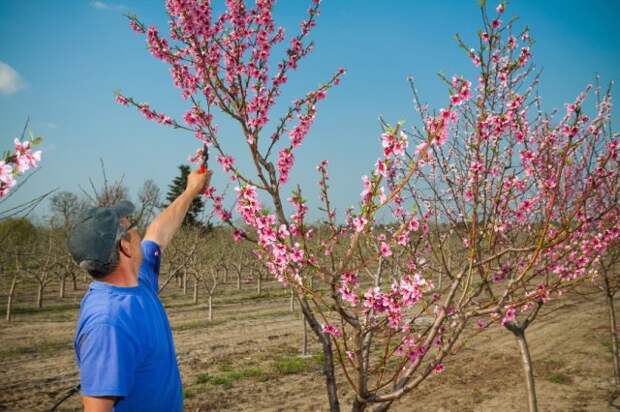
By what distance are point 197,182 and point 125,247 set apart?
2.65ft

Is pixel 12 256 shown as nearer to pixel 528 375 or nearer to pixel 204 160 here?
pixel 204 160

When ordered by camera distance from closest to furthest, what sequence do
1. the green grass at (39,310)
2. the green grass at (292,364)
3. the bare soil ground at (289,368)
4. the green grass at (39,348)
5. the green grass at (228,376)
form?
1. the bare soil ground at (289,368)
2. the green grass at (228,376)
3. the green grass at (292,364)
4. the green grass at (39,348)
5. the green grass at (39,310)

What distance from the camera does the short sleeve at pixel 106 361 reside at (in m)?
1.57

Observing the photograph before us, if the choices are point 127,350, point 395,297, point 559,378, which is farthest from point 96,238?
Answer: point 559,378

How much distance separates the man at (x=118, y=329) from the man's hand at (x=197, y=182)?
543 mm

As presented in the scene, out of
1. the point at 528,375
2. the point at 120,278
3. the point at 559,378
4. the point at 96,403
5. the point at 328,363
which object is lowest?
the point at 559,378

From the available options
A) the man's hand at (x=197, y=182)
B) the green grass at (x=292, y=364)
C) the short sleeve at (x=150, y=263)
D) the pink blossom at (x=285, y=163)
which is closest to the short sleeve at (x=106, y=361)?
the short sleeve at (x=150, y=263)

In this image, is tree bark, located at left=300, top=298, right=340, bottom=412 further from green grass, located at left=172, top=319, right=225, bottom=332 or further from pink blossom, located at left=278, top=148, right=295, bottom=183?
green grass, located at left=172, top=319, right=225, bottom=332

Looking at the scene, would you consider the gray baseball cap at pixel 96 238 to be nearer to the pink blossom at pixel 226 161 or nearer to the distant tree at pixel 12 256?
the pink blossom at pixel 226 161

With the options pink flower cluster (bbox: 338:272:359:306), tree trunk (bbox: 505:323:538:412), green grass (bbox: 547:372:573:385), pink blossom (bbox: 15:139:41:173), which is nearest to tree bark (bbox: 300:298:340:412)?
pink flower cluster (bbox: 338:272:359:306)

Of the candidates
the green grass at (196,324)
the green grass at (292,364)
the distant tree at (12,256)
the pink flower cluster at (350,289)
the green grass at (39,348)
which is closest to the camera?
the pink flower cluster at (350,289)

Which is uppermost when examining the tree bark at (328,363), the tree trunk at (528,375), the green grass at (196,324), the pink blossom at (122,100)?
the pink blossom at (122,100)

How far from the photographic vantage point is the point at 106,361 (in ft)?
5.25

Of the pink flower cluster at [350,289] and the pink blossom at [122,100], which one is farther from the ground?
the pink blossom at [122,100]
